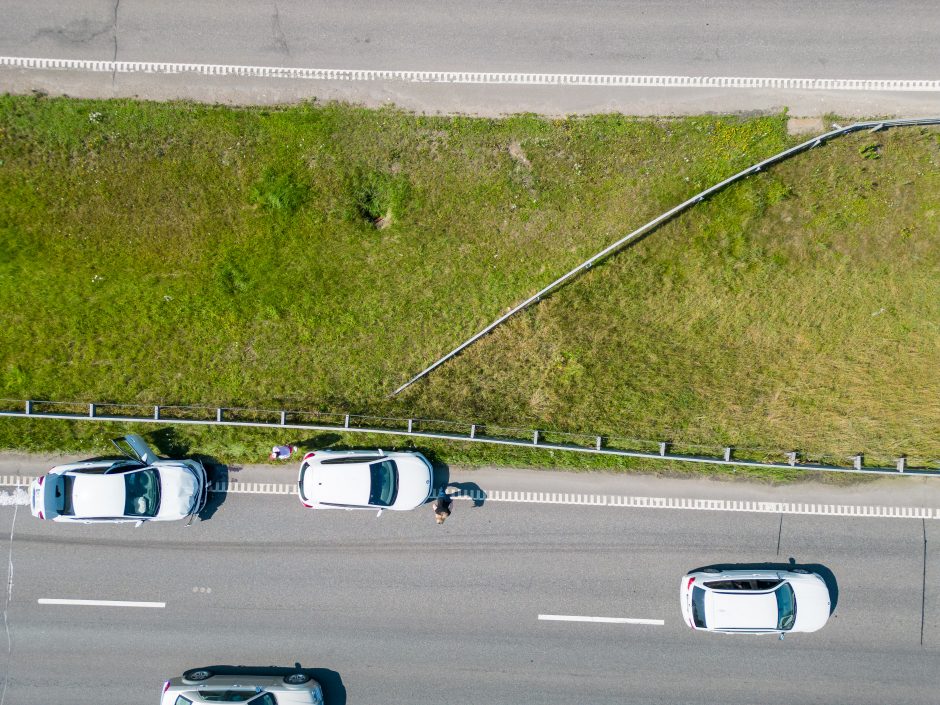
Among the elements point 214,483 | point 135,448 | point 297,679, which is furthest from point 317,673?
point 135,448

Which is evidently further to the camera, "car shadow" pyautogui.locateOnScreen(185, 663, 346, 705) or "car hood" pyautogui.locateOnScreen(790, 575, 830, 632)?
"car shadow" pyautogui.locateOnScreen(185, 663, 346, 705)

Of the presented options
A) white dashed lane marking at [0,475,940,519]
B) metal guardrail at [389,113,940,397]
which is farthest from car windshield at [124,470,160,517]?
metal guardrail at [389,113,940,397]

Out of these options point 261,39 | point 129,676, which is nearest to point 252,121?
point 261,39

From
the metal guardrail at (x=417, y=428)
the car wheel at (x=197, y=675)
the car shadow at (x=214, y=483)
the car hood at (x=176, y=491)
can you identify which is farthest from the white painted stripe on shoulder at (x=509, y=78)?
the car wheel at (x=197, y=675)

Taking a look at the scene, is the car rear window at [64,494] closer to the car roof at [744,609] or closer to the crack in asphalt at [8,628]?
the crack in asphalt at [8,628]

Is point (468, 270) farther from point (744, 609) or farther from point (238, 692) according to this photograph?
point (238, 692)

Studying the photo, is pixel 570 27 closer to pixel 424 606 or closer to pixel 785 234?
pixel 785 234

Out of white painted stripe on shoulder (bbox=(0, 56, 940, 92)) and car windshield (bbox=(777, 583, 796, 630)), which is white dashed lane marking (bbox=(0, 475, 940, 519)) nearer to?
car windshield (bbox=(777, 583, 796, 630))

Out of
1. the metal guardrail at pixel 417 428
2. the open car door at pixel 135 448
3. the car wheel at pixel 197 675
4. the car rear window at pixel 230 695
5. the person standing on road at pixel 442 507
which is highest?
the metal guardrail at pixel 417 428
